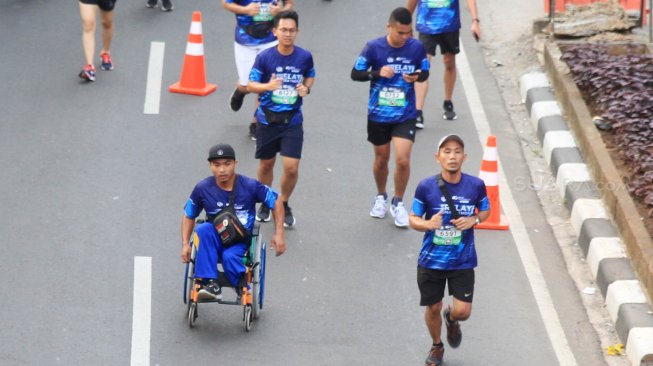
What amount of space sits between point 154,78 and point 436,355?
6.58m

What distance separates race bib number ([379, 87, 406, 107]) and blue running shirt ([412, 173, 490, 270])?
2400 mm

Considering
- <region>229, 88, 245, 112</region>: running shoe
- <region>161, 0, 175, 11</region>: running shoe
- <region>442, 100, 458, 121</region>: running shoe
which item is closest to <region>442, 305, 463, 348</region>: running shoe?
<region>229, 88, 245, 112</region>: running shoe

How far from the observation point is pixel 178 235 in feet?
37.7

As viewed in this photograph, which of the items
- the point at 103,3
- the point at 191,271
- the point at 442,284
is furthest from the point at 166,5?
the point at 442,284

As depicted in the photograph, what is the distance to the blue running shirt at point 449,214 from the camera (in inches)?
364

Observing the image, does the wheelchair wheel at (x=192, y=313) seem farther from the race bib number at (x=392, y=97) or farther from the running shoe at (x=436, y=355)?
the race bib number at (x=392, y=97)

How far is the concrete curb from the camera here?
9922mm

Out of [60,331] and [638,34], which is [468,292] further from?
[638,34]

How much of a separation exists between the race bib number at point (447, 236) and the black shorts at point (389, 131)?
255 centimetres

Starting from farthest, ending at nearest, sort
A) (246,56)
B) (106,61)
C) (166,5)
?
(166,5)
(106,61)
(246,56)

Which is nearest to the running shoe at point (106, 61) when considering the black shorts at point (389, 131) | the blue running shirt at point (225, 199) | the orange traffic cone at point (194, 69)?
the orange traffic cone at point (194, 69)

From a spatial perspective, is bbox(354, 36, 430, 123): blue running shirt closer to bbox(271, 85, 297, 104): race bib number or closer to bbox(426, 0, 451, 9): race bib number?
bbox(271, 85, 297, 104): race bib number

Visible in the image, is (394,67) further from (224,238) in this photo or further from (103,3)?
(103,3)

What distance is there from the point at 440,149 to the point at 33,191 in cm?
453
